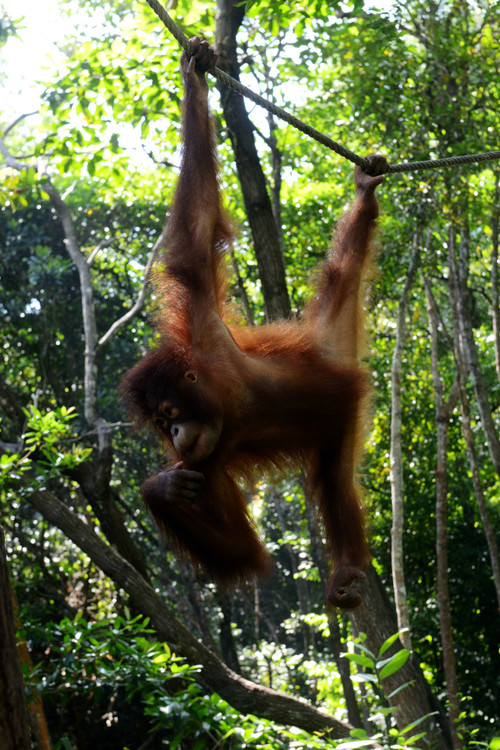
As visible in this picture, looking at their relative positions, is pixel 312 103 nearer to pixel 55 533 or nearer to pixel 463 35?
pixel 463 35

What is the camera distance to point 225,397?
273cm

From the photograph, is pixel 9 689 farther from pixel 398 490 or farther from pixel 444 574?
pixel 444 574

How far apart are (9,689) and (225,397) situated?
1.34 metres

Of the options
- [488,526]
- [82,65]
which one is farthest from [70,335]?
[488,526]

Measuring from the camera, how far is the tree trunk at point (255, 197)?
4723mm

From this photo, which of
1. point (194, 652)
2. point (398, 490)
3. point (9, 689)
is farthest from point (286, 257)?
point (9, 689)

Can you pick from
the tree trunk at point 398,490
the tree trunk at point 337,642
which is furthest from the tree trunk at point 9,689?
the tree trunk at point 337,642

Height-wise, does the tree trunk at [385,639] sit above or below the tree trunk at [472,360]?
below

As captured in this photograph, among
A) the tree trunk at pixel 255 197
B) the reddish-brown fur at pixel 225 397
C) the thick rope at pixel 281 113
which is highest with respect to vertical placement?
the tree trunk at pixel 255 197

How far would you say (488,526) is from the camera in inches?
286

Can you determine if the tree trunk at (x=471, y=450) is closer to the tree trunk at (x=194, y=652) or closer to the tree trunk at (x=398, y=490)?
the tree trunk at (x=398, y=490)

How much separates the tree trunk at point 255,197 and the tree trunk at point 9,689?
3248mm

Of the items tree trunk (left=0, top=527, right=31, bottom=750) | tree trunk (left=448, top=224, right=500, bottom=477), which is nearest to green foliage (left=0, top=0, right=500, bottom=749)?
tree trunk (left=448, top=224, right=500, bottom=477)

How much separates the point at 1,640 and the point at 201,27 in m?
4.68
